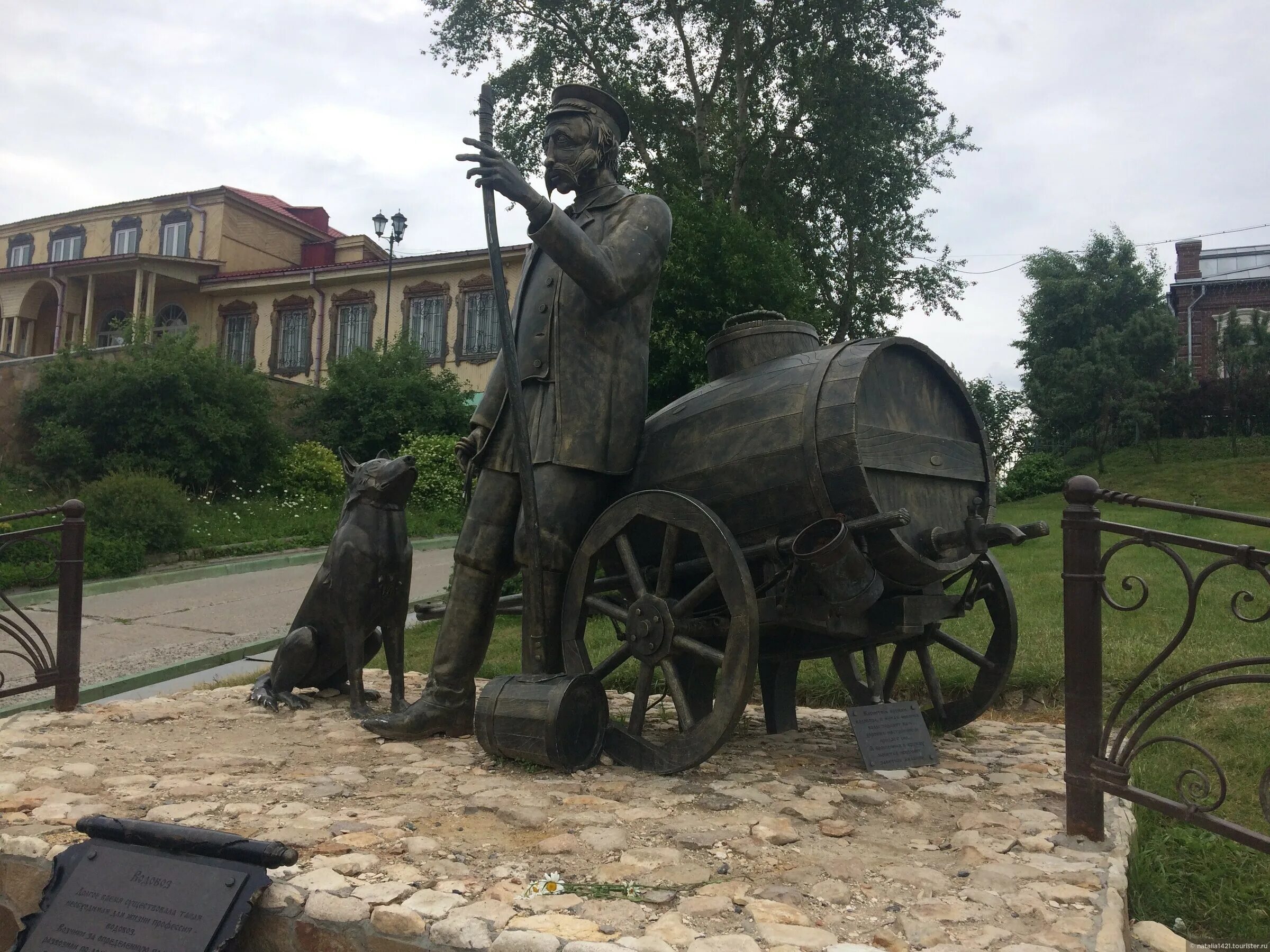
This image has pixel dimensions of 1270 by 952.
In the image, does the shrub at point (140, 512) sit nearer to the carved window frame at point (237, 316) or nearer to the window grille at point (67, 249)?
the carved window frame at point (237, 316)

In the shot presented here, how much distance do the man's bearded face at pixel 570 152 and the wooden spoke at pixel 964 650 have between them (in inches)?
99.2

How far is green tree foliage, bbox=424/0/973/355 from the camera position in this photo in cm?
1675

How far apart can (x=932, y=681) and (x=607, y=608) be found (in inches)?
59.5

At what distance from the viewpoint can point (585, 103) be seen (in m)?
4.32

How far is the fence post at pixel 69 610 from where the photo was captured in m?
5.08

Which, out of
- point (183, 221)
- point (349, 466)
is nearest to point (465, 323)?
point (183, 221)

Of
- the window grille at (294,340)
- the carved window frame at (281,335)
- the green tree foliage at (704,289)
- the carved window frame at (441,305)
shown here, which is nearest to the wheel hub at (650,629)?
the green tree foliage at (704,289)

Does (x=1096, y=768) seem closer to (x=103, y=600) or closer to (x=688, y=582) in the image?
(x=688, y=582)

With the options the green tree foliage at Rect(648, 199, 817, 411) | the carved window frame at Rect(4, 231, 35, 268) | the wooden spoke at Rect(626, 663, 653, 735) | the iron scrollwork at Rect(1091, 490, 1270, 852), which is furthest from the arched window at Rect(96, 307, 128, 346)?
the iron scrollwork at Rect(1091, 490, 1270, 852)

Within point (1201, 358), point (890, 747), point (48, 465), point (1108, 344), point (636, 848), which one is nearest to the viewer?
point (636, 848)

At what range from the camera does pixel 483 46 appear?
59.7 ft

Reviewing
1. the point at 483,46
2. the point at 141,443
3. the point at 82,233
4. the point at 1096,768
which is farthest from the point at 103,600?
the point at 82,233

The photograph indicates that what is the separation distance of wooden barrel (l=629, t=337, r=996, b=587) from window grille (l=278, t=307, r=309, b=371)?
2330 cm

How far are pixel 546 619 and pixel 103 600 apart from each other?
26.6ft
